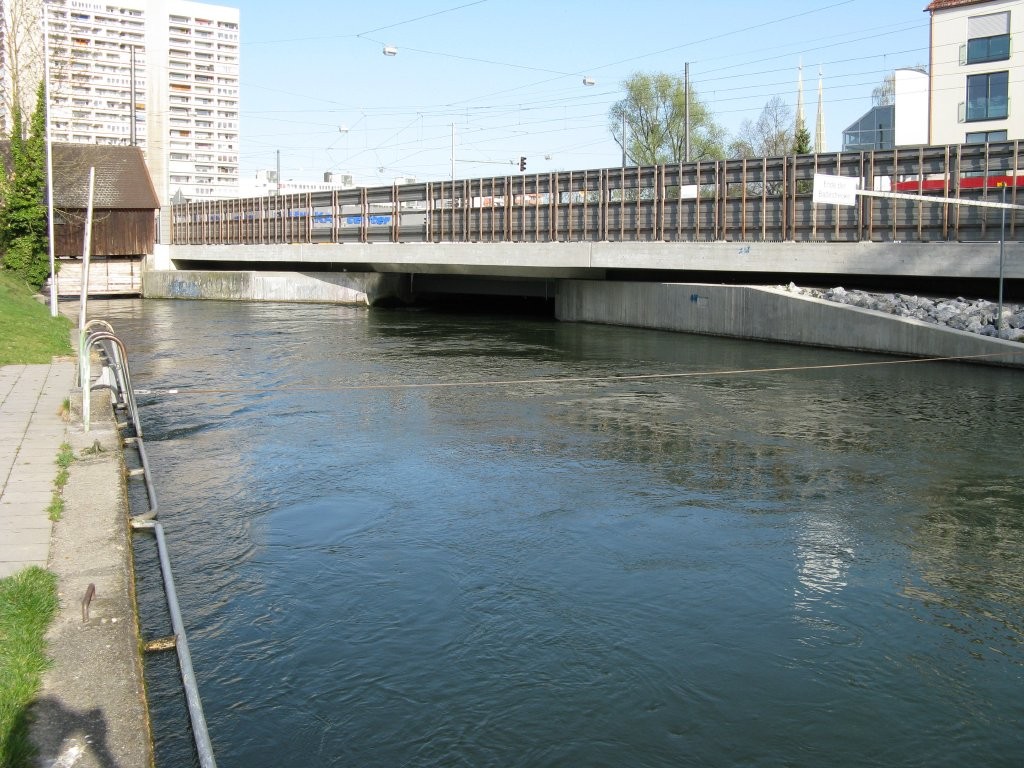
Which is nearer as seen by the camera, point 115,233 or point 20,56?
point 20,56

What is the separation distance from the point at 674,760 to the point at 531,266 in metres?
31.1

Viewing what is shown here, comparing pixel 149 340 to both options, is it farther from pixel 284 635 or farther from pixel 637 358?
pixel 284 635

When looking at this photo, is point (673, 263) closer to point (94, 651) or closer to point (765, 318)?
point (765, 318)

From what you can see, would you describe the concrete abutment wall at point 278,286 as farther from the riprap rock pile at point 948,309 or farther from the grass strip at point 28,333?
the riprap rock pile at point 948,309

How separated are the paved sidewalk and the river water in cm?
97

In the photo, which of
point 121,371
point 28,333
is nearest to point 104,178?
point 28,333

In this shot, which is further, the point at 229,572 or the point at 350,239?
the point at 350,239

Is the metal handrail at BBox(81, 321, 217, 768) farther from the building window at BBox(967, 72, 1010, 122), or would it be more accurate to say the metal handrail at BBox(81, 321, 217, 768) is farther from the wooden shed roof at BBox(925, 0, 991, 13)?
the wooden shed roof at BBox(925, 0, 991, 13)

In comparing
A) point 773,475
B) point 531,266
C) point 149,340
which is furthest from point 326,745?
point 531,266

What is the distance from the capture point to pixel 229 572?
8.81 metres

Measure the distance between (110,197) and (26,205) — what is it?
11669 millimetres

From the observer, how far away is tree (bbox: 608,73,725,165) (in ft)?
271

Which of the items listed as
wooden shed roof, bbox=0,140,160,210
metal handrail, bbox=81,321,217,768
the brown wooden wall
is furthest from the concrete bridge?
metal handrail, bbox=81,321,217,768

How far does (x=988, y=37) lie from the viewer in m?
48.5
